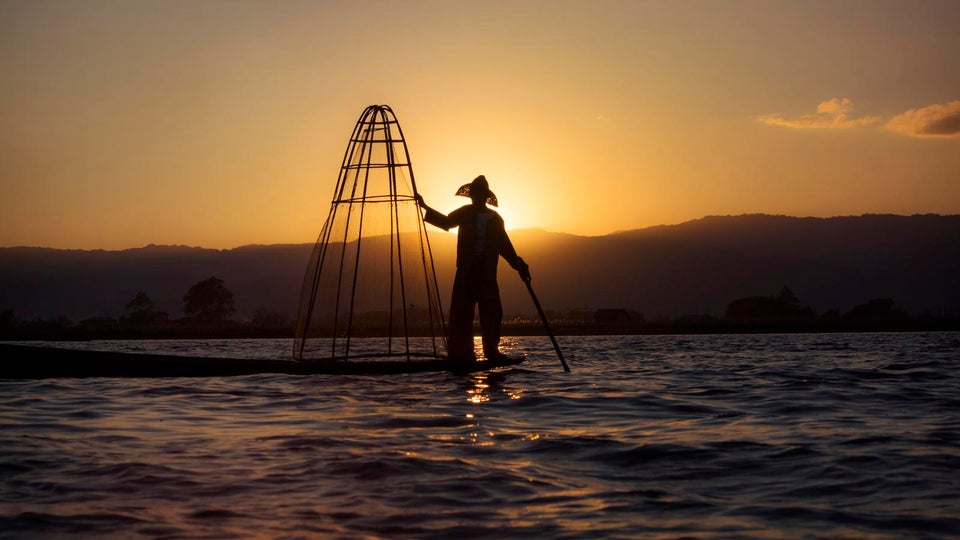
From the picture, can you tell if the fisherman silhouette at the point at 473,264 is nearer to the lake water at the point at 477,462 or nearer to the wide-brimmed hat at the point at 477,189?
the wide-brimmed hat at the point at 477,189

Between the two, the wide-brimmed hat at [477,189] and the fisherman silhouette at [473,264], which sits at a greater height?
the wide-brimmed hat at [477,189]

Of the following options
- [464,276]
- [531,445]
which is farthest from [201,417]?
[464,276]

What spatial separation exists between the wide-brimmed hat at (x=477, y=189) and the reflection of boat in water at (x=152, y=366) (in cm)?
294

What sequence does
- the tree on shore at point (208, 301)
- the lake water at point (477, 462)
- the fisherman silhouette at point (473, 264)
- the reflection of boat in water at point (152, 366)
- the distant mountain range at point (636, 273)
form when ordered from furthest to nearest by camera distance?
the distant mountain range at point (636, 273) → the tree on shore at point (208, 301) → the fisherman silhouette at point (473, 264) → the reflection of boat in water at point (152, 366) → the lake water at point (477, 462)

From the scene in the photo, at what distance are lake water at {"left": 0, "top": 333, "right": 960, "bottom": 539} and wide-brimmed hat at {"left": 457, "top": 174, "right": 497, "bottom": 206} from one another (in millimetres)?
4281

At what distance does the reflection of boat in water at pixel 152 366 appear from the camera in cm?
1260

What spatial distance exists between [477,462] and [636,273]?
482 ft

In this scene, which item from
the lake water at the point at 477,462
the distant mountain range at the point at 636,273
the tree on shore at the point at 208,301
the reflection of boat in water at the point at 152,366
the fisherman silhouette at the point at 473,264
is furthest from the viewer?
the distant mountain range at the point at 636,273

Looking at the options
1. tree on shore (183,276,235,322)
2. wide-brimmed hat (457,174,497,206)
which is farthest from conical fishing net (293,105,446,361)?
tree on shore (183,276,235,322)

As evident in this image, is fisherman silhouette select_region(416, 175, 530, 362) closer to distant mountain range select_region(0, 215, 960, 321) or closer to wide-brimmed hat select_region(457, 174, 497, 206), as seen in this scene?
wide-brimmed hat select_region(457, 174, 497, 206)

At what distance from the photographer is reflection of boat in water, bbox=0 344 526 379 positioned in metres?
12.6

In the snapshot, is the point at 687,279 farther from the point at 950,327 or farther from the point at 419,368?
the point at 419,368

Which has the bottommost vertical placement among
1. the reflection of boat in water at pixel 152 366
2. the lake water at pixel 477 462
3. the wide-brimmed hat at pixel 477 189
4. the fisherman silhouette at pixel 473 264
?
the lake water at pixel 477 462

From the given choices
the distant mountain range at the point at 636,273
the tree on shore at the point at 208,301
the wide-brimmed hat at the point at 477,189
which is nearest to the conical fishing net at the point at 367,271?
the wide-brimmed hat at the point at 477,189
